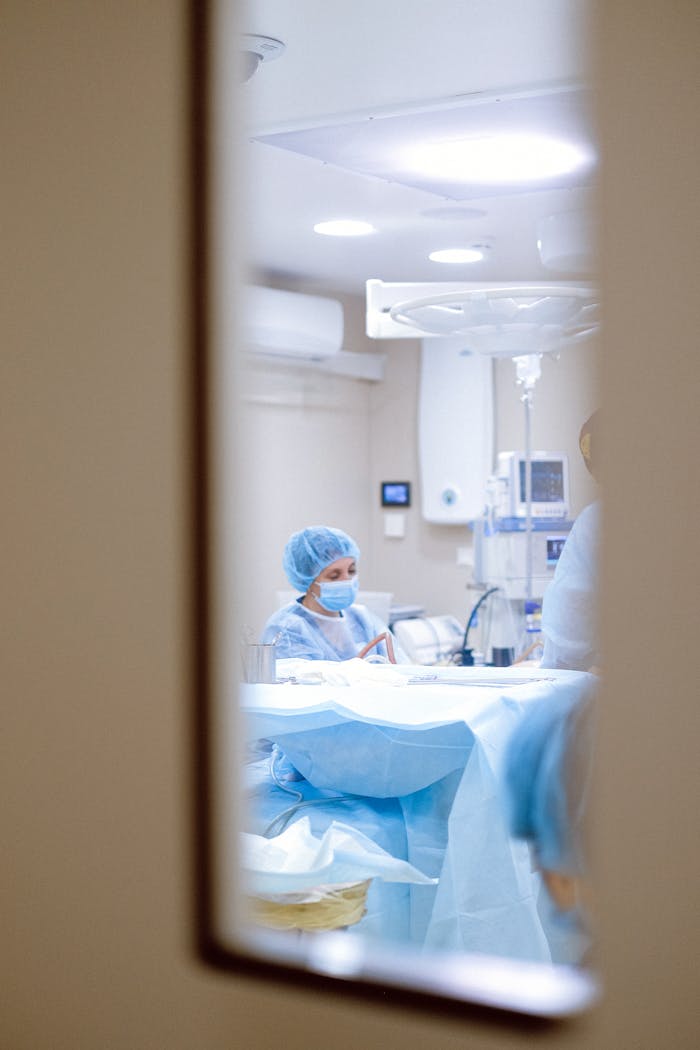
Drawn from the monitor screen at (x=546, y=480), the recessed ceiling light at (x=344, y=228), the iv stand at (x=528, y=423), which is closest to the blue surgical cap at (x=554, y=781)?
the iv stand at (x=528, y=423)

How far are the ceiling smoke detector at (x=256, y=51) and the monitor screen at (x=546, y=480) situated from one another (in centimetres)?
154

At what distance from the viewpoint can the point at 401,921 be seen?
1.88 metres

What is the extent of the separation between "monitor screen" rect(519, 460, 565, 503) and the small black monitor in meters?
1.42

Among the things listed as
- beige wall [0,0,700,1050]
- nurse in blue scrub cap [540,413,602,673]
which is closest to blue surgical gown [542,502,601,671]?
nurse in blue scrub cap [540,413,602,673]

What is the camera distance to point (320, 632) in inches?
119

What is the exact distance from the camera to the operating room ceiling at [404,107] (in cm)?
166

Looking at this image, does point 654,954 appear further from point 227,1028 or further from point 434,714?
point 434,714

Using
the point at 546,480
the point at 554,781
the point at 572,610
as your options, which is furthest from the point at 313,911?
the point at 546,480

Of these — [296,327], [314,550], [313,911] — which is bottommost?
[313,911]

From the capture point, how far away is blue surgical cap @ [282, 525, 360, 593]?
297 cm

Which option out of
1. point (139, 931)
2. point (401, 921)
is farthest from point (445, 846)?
point (139, 931)

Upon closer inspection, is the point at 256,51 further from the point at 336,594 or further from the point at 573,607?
the point at 336,594

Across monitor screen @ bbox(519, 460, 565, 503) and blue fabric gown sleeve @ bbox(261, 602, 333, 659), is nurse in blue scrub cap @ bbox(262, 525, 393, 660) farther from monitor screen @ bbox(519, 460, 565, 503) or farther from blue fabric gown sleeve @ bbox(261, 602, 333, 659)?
monitor screen @ bbox(519, 460, 565, 503)

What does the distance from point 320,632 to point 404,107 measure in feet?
4.64
